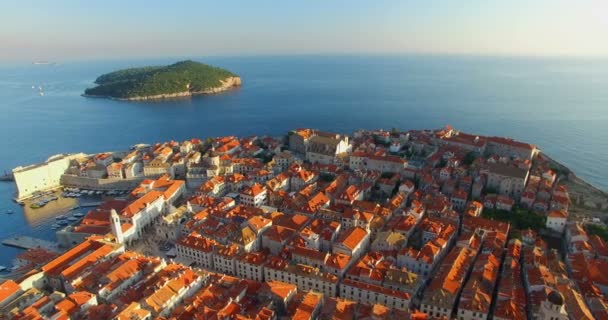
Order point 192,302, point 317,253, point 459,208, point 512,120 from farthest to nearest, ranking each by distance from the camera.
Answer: point 512,120 < point 459,208 < point 317,253 < point 192,302

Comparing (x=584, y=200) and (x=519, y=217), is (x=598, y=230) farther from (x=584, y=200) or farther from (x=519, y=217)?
(x=584, y=200)

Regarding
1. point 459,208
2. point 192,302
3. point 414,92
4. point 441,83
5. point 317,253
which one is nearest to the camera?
point 192,302

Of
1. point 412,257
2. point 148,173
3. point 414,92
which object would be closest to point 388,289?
point 412,257

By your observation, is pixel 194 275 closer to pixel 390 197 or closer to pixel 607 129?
pixel 390 197

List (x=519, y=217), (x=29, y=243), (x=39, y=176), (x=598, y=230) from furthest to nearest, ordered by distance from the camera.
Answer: (x=39, y=176) → (x=29, y=243) → (x=519, y=217) → (x=598, y=230)

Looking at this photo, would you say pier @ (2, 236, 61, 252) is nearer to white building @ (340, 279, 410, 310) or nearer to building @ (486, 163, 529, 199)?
white building @ (340, 279, 410, 310)

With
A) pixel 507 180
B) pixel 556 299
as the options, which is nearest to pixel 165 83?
pixel 507 180

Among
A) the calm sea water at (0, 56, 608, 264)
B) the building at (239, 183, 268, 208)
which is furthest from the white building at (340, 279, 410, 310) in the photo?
the calm sea water at (0, 56, 608, 264)
